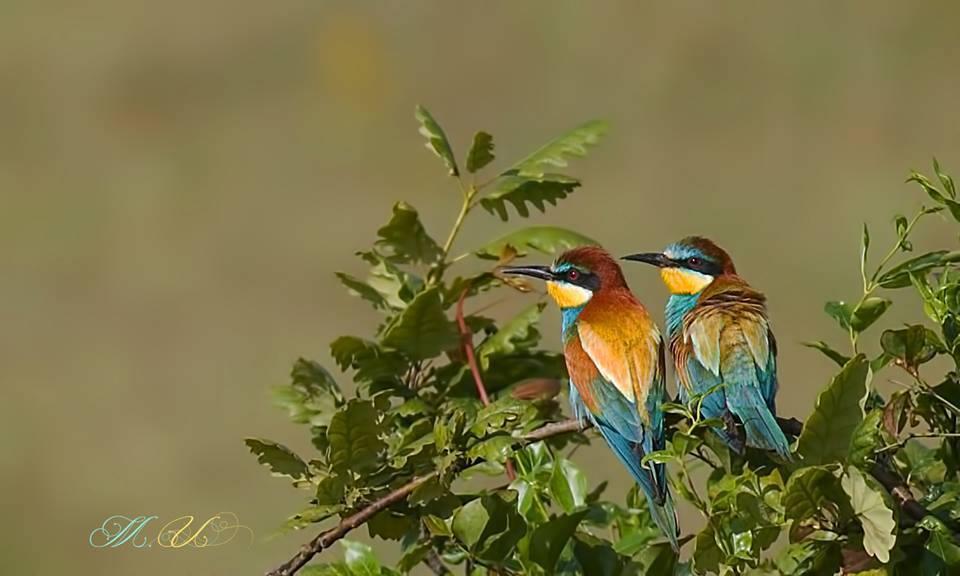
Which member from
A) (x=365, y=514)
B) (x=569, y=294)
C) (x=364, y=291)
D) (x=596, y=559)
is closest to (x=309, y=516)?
(x=365, y=514)

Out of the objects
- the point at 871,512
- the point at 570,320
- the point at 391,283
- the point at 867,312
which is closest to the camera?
the point at 871,512

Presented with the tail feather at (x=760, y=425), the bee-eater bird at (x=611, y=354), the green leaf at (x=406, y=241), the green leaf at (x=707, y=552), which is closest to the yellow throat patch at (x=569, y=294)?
the bee-eater bird at (x=611, y=354)

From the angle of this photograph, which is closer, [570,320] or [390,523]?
[390,523]

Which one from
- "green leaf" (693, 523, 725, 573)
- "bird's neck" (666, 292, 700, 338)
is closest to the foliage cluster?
"green leaf" (693, 523, 725, 573)

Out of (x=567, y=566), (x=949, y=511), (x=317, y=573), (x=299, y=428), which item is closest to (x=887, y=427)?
(x=949, y=511)

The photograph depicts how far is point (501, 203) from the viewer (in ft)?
2.54

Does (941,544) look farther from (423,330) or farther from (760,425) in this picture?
(423,330)

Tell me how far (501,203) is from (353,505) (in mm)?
229

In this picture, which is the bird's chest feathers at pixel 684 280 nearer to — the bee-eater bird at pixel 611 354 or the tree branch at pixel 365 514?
the bee-eater bird at pixel 611 354

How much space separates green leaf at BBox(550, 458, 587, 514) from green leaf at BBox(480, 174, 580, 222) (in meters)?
0.14

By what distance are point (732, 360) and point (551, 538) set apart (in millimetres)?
163

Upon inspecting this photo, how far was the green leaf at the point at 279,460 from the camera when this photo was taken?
582 millimetres

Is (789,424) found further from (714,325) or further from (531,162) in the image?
(531,162)

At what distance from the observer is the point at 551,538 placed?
59 centimetres
